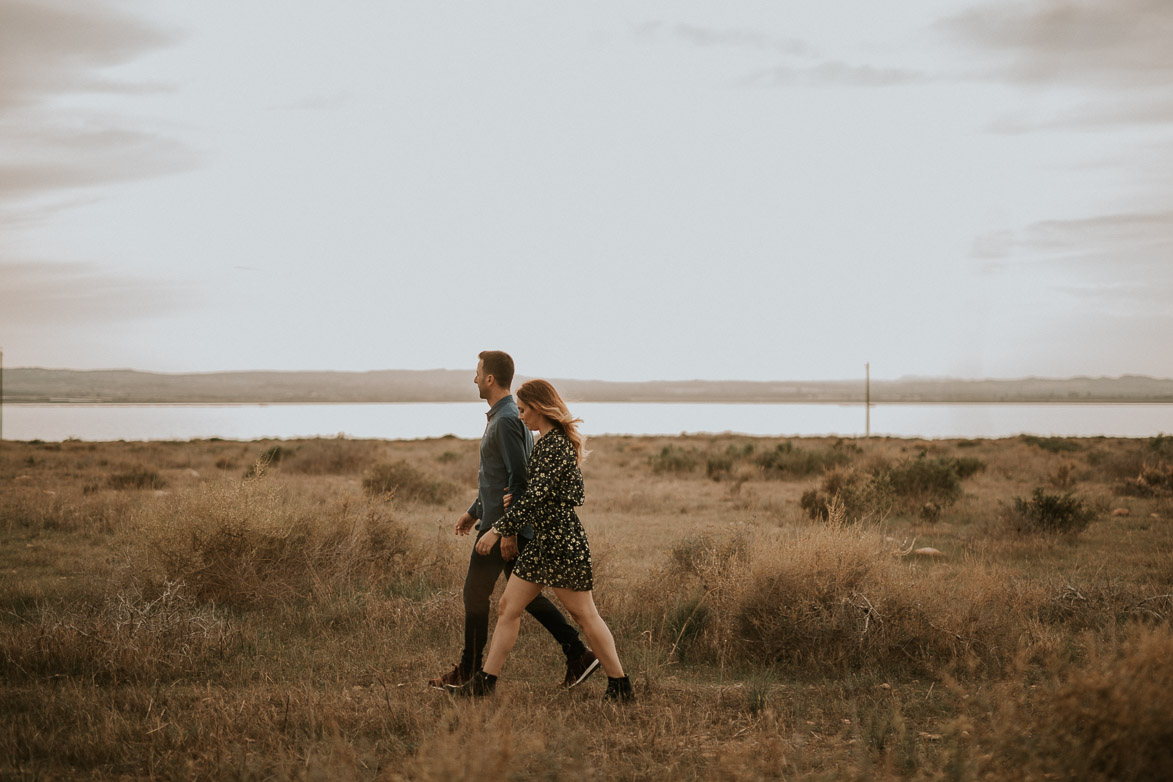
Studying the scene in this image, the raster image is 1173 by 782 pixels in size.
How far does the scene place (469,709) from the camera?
4.46m

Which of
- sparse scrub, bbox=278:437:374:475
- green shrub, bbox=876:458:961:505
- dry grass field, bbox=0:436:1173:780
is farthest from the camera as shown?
sparse scrub, bbox=278:437:374:475

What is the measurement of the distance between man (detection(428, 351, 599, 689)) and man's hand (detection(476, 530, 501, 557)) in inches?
4.6

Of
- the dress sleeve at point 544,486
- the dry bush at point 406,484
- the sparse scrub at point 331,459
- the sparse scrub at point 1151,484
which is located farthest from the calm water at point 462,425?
the dress sleeve at point 544,486

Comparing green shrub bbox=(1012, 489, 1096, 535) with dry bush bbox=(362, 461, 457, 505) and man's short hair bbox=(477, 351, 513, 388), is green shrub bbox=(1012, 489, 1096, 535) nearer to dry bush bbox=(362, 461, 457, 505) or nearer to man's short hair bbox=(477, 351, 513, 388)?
man's short hair bbox=(477, 351, 513, 388)

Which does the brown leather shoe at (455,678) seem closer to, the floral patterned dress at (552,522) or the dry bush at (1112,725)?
the floral patterned dress at (552,522)

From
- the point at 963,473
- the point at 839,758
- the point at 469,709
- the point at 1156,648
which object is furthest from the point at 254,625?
the point at 963,473

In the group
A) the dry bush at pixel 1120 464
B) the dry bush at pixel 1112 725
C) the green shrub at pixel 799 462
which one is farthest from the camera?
the green shrub at pixel 799 462

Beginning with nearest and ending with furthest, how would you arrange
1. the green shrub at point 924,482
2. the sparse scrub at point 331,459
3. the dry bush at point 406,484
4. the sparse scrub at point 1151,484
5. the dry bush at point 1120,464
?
the green shrub at point 924,482 < the sparse scrub at point 1151,484 < the dry bush at point 406,484 < the dry bush at point 1120,464 < the sparse scrub at point 331,459

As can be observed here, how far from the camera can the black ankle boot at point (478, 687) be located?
15.8 feet

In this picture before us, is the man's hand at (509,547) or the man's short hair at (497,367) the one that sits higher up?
the man's short hair at (497,367)

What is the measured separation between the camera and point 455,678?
5109 millimetres

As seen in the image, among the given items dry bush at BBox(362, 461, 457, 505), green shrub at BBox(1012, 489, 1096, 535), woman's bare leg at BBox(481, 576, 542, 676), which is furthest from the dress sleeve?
dry bush at BBox(362, 461, 457, 505)

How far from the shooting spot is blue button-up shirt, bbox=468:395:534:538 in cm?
506

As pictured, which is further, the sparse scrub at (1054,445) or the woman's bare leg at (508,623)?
the sparse scrub at (1054,445)
